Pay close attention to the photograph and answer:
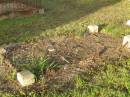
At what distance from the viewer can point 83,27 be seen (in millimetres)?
9766

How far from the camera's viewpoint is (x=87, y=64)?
7.30 m

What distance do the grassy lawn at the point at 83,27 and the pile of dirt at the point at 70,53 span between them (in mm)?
262

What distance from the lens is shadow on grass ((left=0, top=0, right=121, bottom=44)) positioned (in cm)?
986

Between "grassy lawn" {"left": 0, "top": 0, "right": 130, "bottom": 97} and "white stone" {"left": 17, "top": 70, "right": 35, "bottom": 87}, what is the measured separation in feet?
1.03

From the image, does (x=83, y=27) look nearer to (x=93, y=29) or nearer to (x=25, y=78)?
(x=93, y=29)

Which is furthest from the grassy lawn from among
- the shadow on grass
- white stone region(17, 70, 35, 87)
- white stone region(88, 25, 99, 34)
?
white stone region(17, 70, 35, 87)

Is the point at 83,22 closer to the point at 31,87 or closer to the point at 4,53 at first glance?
the point at 4,53

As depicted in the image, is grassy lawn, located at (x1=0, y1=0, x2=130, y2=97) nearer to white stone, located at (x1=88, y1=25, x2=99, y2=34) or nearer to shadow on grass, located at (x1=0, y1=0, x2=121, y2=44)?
shadow on grass, located at (x1=0, y1=0, x2=121, y2=44)

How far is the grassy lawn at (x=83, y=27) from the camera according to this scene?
646 cm

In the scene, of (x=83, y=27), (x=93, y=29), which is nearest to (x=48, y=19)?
(x=83, y=27)

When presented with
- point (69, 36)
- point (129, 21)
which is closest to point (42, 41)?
point (69, 36)

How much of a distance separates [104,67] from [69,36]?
203 cm

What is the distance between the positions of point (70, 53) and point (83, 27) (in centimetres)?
208

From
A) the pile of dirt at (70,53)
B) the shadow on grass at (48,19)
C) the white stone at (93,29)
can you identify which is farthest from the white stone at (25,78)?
the white stone at (93,29)
